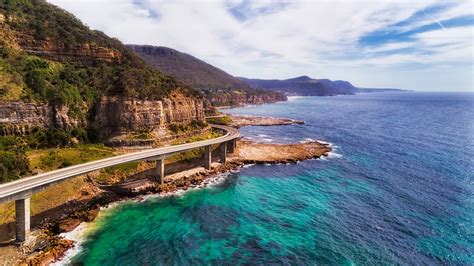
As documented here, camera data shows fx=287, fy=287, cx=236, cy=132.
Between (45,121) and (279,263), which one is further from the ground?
(45,121)

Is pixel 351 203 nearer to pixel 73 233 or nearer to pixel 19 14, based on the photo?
pixel 73 233

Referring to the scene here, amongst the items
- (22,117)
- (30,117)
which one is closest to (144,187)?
(30,117)

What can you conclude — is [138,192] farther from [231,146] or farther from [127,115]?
[231,146]

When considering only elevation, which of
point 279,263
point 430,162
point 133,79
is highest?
point 133,79

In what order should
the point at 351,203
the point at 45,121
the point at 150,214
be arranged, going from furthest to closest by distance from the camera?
1. the point at 45,121
2. the point at 351,203
3. the point at 150,214

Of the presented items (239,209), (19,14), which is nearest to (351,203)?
(239,209)

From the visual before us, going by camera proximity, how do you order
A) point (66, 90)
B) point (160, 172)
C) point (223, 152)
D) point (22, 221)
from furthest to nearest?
1. point (223, 152)
2. point (66, 90)
3. point (160, 172)
4. point (22, 221)
